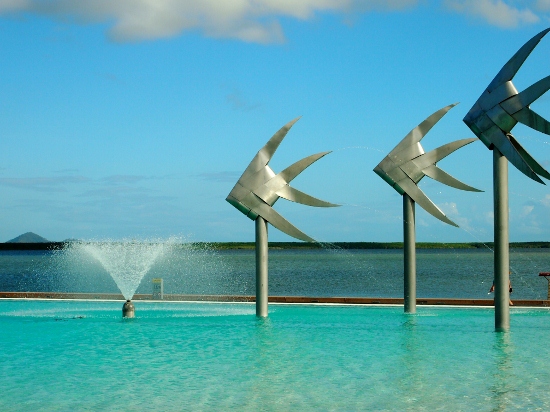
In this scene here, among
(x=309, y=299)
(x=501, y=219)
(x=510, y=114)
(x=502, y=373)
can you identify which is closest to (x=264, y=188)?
(x=501, y=219)

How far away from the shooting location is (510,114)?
17.2 metres

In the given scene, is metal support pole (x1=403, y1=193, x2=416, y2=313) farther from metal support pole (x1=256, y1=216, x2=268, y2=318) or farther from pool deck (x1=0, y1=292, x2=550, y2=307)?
pool deck (x1=0, y1=292, x2=550, y2=307)

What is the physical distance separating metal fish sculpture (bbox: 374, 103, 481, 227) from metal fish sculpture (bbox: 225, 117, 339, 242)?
2031 millimetres

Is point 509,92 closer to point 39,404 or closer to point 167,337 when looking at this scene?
point 167,337

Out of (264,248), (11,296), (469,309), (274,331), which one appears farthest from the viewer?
(11,296)

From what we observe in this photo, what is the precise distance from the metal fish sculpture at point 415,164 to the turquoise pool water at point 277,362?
3375mm

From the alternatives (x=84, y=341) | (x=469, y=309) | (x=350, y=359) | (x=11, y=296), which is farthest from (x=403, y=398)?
(x=11, y=296)

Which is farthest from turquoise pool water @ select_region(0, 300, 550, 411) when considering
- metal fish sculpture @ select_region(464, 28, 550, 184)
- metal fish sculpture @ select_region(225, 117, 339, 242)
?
metal fish sculpture @ select_region(464, 28, 550, 184)

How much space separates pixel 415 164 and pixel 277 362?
339 inches

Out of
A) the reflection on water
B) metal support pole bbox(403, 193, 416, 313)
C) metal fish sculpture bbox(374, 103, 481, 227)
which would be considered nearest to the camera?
the reflection on water

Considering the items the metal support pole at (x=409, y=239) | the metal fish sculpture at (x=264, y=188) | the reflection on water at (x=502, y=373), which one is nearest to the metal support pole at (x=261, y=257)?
the metal fish sculpture at (x=264, y=188)

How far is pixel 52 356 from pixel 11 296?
15.2 m

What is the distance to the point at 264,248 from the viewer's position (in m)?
20.9

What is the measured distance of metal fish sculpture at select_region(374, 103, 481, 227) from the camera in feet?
69.7
